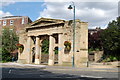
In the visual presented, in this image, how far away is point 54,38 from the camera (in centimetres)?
3350

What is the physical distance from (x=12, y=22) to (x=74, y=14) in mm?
42192

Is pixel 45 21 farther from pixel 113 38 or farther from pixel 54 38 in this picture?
pixel 113 38

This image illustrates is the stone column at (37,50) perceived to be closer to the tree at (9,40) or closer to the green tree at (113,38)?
the tree at (9,40)

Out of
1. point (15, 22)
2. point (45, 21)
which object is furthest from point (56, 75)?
point (15, 22)

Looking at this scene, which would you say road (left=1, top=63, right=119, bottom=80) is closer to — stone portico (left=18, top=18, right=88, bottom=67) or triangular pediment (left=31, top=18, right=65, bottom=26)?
stone portico (left=18, top=18, right=88, bottom=67)

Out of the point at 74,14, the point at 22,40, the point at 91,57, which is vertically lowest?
the point at 91,57

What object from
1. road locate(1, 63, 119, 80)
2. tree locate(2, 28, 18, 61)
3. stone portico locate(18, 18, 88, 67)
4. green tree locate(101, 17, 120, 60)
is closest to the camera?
road locate(1, 63, 119, 80)

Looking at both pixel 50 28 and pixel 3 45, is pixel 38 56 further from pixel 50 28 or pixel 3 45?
pixel 3 45

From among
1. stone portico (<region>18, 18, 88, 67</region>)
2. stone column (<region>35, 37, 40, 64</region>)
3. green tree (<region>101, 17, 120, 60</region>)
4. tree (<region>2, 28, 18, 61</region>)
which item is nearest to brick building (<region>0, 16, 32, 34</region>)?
tree (<region>2, 28, 18, 61</region>)

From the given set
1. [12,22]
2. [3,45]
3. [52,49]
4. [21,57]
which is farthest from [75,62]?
[12,22]

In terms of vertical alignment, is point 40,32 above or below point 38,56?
above

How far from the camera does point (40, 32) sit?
114 ft

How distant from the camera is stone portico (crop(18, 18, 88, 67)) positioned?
2994 cm

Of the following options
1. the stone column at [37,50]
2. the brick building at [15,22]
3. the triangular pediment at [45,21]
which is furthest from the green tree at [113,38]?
the brick building at [15,22]
